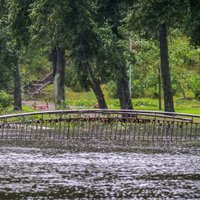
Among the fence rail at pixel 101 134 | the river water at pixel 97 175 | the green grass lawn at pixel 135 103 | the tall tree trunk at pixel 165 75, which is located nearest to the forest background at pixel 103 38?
the tall tree trunk at pixel 165 75

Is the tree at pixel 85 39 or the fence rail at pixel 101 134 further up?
the tree at pixel 85 39

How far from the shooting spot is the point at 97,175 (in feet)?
91.9

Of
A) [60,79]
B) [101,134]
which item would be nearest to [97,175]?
[101,134]

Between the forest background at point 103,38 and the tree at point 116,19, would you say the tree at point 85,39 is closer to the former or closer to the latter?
the forest background at point 103,38

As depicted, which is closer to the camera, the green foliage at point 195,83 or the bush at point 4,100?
the bush at point 4,100

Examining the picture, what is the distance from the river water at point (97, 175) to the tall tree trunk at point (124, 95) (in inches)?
1187

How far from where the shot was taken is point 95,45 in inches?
2452

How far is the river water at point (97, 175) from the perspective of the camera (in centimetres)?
2408

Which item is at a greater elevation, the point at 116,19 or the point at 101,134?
the point at 116,19

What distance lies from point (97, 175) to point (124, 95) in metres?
39.7

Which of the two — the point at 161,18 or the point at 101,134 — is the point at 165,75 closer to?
the point at 161,18

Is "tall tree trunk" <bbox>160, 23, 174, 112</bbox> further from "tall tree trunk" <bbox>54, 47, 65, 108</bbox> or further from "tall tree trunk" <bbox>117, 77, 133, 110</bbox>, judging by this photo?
"tall tree trunk" <bbox>54, 47, 65, 108</bbox>

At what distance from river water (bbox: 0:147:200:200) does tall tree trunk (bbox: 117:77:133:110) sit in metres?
30.2

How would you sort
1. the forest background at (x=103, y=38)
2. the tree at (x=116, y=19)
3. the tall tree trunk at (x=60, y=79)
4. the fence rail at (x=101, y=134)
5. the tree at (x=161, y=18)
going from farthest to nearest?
the tall tree trunk at (x=60, y=79), the tree at (x=116, y=19), the forest background at (x=103, y=38), the tree at (x=161, y=18), the fence rail at (x=101, y=134)
